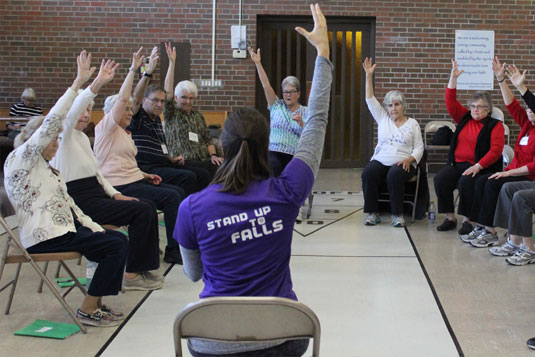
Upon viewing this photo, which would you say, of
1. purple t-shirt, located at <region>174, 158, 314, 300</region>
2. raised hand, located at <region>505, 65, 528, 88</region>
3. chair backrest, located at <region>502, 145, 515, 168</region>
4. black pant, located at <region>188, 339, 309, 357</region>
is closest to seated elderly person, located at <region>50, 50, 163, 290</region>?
purple t-shirt, located at <region>174, 158, 314, 300</region>

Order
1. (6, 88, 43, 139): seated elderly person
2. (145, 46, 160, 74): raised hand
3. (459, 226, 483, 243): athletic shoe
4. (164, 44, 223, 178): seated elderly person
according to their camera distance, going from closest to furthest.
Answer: (145, 46, 160, 74): raised hand < (459, 226, 483, 243): athletic shoe < (164, 44, 223, 178): seated elderly person < (6, 88, 43, 139): seated elderly person

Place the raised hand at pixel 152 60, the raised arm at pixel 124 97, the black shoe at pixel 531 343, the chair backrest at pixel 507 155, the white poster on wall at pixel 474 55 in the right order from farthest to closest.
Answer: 1. the white poster on wall at pixel 474 55
2. the chair backrest at pixel 507 155
3. the raised hand at pixel 152 60
4. the raised arm at pixel 124 97
5. the black shoe at pixel 531 343

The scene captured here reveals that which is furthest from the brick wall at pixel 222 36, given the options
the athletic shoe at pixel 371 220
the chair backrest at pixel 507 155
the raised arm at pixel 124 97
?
the raised arm at pixel 124 97

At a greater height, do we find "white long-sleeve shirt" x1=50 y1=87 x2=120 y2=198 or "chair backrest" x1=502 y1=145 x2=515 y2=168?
"white long-sleeve shirt" x1=50 y1=87 x2=120 y2=198

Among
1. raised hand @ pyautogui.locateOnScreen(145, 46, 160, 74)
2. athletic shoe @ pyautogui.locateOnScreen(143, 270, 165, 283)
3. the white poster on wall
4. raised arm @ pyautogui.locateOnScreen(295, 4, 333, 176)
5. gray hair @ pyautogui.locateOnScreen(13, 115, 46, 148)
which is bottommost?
athletic shoe @ pyautogui.locateOnScreen(143, 270, 165, 283)

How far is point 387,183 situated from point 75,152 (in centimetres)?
323

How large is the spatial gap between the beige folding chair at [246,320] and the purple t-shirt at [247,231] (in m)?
0.16

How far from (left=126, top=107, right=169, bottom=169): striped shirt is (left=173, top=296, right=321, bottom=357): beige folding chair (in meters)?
3.43

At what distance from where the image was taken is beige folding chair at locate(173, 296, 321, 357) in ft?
5.40

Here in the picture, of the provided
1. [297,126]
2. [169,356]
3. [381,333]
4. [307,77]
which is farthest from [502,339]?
[307,77]

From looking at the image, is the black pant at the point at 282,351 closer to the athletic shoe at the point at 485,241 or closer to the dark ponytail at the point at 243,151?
the dark ponytail at the point at 243,151

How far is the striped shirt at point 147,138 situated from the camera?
496 centimetres

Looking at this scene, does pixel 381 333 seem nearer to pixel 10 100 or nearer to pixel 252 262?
pixel 252 262

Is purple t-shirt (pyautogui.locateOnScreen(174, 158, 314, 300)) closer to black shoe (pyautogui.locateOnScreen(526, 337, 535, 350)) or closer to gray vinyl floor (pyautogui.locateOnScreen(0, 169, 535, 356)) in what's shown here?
gray vinyl floor (pyautogui.locateOnScreen(0, 169, 535, 356))
